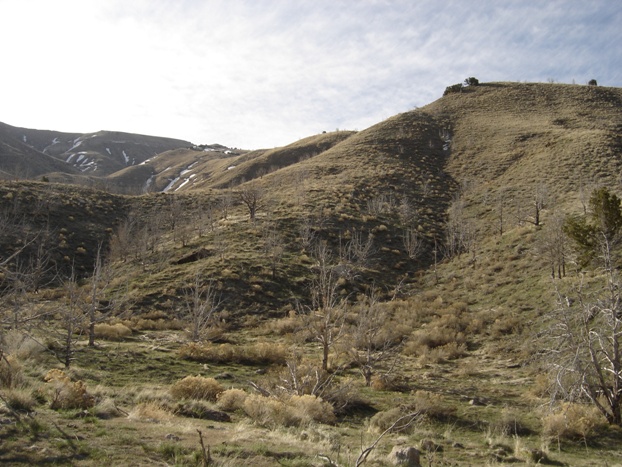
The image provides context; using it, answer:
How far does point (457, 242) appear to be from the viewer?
41.1 metres

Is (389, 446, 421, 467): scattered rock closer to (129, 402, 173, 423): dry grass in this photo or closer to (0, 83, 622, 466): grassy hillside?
(0, 83, 622, 466): grassy hillside

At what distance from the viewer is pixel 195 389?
12.8 meters

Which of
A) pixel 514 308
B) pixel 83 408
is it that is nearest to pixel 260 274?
pixel 514 308

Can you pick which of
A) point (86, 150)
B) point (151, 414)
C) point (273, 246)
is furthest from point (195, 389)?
point (86, 150)

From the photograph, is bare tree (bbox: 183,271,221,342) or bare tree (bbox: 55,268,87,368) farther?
bare tree (bbox: 183,271,221,342)

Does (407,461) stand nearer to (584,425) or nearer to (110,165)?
(584,425)

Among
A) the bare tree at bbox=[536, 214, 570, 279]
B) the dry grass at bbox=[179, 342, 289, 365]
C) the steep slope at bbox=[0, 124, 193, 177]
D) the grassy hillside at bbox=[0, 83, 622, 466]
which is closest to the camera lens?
the grassy hillside at bbox=[0, 83, 622, 466]

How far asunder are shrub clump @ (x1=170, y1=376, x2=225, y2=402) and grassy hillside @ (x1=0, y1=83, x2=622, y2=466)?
0.07 meters

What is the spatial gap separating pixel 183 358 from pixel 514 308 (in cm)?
1911

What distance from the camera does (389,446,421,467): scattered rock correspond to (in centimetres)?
774

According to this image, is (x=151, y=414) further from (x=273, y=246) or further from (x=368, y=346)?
(x=273, y=246)

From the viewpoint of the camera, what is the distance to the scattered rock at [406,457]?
25.4 feet

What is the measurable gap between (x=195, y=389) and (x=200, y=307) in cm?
1070

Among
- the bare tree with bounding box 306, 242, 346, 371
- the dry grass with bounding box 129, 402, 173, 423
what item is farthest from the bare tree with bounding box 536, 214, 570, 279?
the dry grass with bounding box 129, 402, 173, 423
